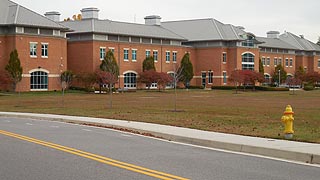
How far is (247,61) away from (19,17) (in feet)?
170

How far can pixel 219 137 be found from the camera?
59.7 feet

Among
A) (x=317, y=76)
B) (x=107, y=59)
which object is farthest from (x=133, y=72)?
(x=317, y=76)

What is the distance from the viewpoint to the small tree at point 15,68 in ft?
242

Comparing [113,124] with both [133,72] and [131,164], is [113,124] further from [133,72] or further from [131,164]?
[133,72]

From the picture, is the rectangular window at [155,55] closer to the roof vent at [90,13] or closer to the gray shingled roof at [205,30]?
the gray shingled roof at [205,30]

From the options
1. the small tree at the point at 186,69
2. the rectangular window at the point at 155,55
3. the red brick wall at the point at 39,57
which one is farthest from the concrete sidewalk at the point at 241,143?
the small tree at the point at 186,69

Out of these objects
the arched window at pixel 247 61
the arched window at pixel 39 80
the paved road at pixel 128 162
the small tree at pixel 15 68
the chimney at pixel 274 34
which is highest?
the chimney at pixel 274 34

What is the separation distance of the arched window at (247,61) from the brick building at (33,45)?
1661 inches

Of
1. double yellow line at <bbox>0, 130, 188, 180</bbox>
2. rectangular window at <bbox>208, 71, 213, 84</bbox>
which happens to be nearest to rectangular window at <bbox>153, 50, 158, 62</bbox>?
rectangular window at <bbox>208, 71, 213, 84</bbox>

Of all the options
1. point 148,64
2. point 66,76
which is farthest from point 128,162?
point 148,64

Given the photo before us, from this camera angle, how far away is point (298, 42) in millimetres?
144375

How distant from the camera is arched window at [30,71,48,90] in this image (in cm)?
7869

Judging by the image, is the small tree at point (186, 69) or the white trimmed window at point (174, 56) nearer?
the small tree at point (186, 69)

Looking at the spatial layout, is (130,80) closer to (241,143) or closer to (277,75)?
(277,75)
